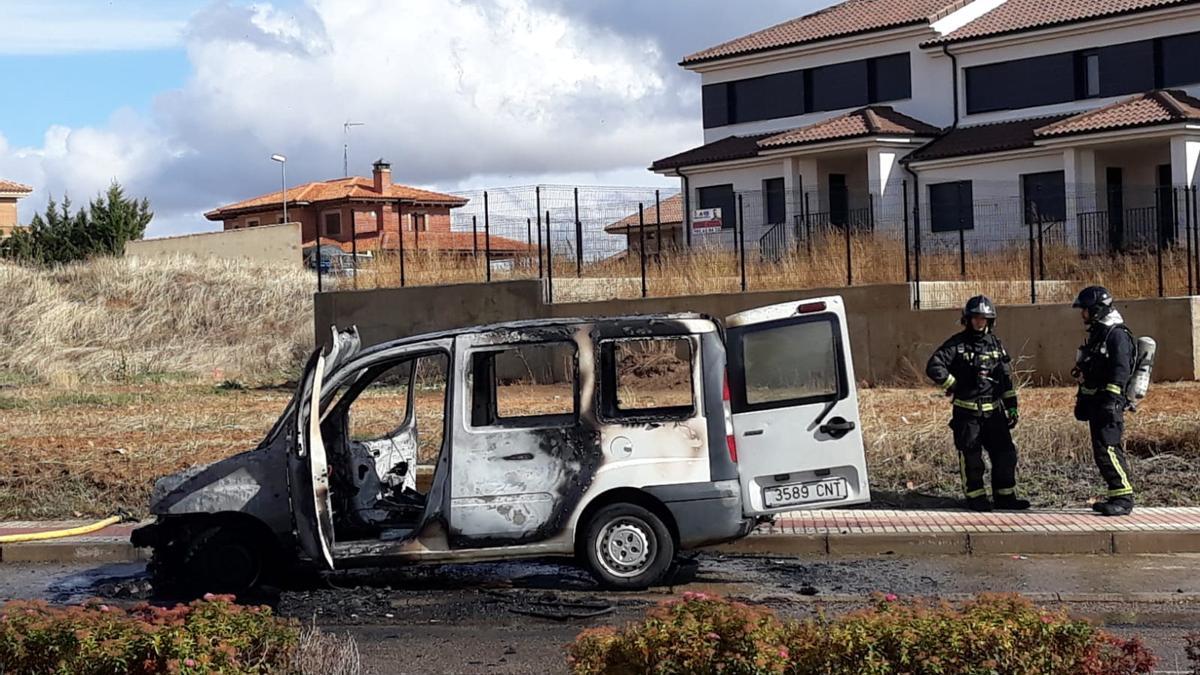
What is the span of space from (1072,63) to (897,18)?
5.47 meters

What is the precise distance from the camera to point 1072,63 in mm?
39844

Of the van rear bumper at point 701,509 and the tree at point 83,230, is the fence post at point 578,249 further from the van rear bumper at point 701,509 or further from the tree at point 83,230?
the tree at point 83,230

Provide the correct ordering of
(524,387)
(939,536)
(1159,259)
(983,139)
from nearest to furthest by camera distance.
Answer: (939,536)
(1159,259)
(524,387)
(983,139)

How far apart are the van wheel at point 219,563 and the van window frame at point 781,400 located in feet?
10.9

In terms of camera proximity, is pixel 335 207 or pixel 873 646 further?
pixel 335 207

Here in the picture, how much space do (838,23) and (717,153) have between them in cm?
549

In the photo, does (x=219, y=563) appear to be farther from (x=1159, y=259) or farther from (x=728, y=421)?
(x=1159, y=259)

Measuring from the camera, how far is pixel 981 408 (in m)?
11.8

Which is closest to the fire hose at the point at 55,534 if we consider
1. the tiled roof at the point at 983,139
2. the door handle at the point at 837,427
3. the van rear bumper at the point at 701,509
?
the van rear bumper at the point at 701,509

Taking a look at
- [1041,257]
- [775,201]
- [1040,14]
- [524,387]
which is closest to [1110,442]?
[524,387]

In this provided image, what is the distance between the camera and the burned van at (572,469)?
929 cm

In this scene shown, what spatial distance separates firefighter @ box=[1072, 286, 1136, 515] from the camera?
11.4 m

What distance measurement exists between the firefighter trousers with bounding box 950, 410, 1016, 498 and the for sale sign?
2262 centimetres

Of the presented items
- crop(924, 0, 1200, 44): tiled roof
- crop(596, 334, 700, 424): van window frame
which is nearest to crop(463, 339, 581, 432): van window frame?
crop(596, 334, 700, 424): van window frame
